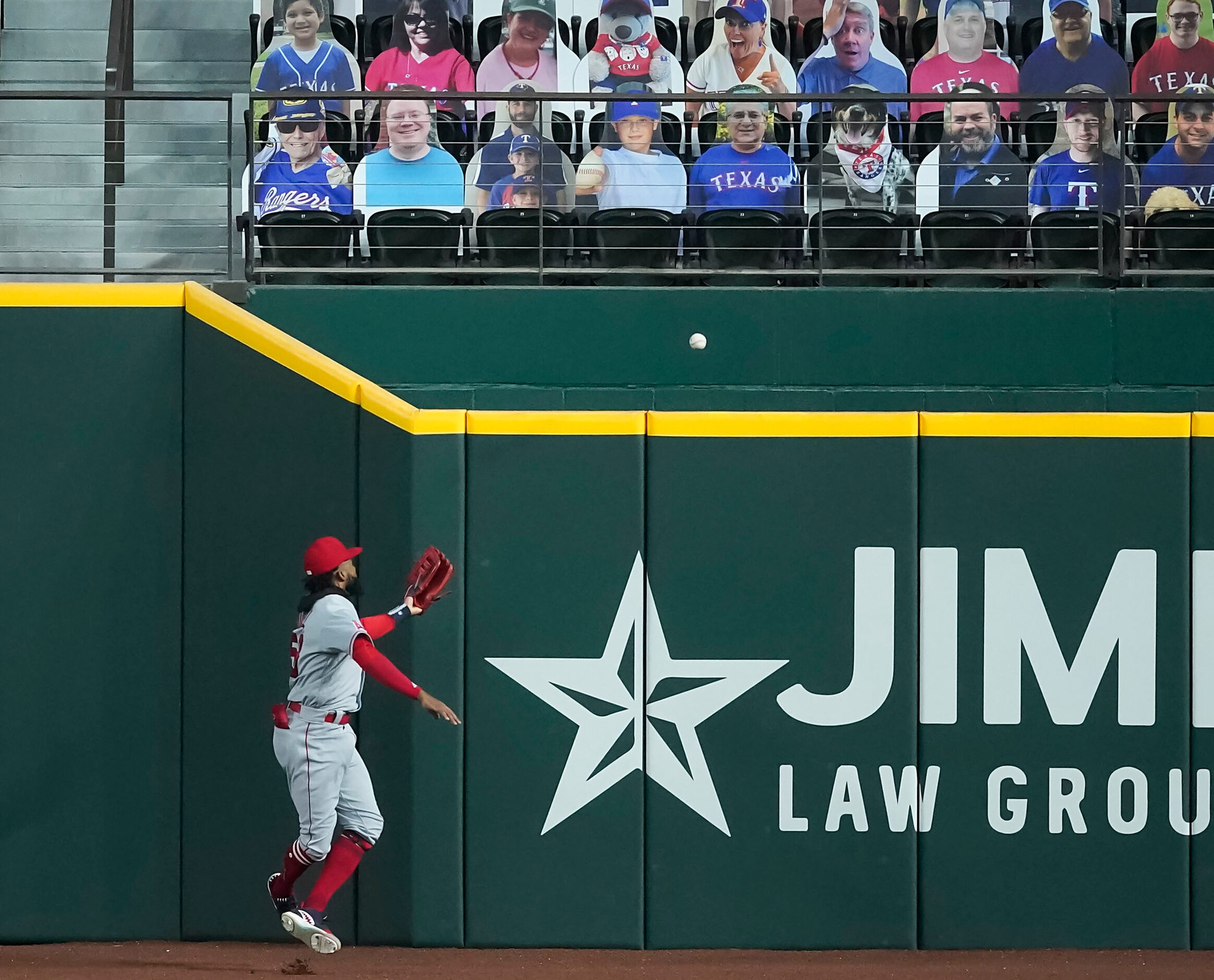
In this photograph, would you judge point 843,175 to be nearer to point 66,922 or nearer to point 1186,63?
point 1186,63

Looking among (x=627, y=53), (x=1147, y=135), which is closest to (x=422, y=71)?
(x=627, y=53)

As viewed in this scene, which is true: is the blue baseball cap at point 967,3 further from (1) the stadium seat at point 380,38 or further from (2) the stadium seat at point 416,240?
(2) the stadium seat at point 416,240

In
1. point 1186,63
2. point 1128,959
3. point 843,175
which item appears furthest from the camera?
point 1186,63

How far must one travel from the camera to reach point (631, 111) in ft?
29.6

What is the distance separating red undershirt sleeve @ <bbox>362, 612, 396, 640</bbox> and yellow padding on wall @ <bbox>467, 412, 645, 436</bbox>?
3.14ft

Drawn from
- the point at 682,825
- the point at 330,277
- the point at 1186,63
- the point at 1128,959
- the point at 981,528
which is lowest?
the point at 1128,959

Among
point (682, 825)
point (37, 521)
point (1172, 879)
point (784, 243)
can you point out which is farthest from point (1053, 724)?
point (37, 521)

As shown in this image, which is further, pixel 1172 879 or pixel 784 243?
pixel 784 243

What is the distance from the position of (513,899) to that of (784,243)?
4034mm

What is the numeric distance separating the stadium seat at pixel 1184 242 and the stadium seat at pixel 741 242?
2.00 m

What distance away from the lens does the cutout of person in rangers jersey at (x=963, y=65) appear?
1022cm

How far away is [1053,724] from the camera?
6613 millimetres

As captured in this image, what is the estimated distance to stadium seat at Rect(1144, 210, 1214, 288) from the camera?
8.22 m

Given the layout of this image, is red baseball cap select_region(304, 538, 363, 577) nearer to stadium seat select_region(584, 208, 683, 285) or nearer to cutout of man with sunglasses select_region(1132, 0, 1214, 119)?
stadium seat select_region(584, 208, 683, 285)
